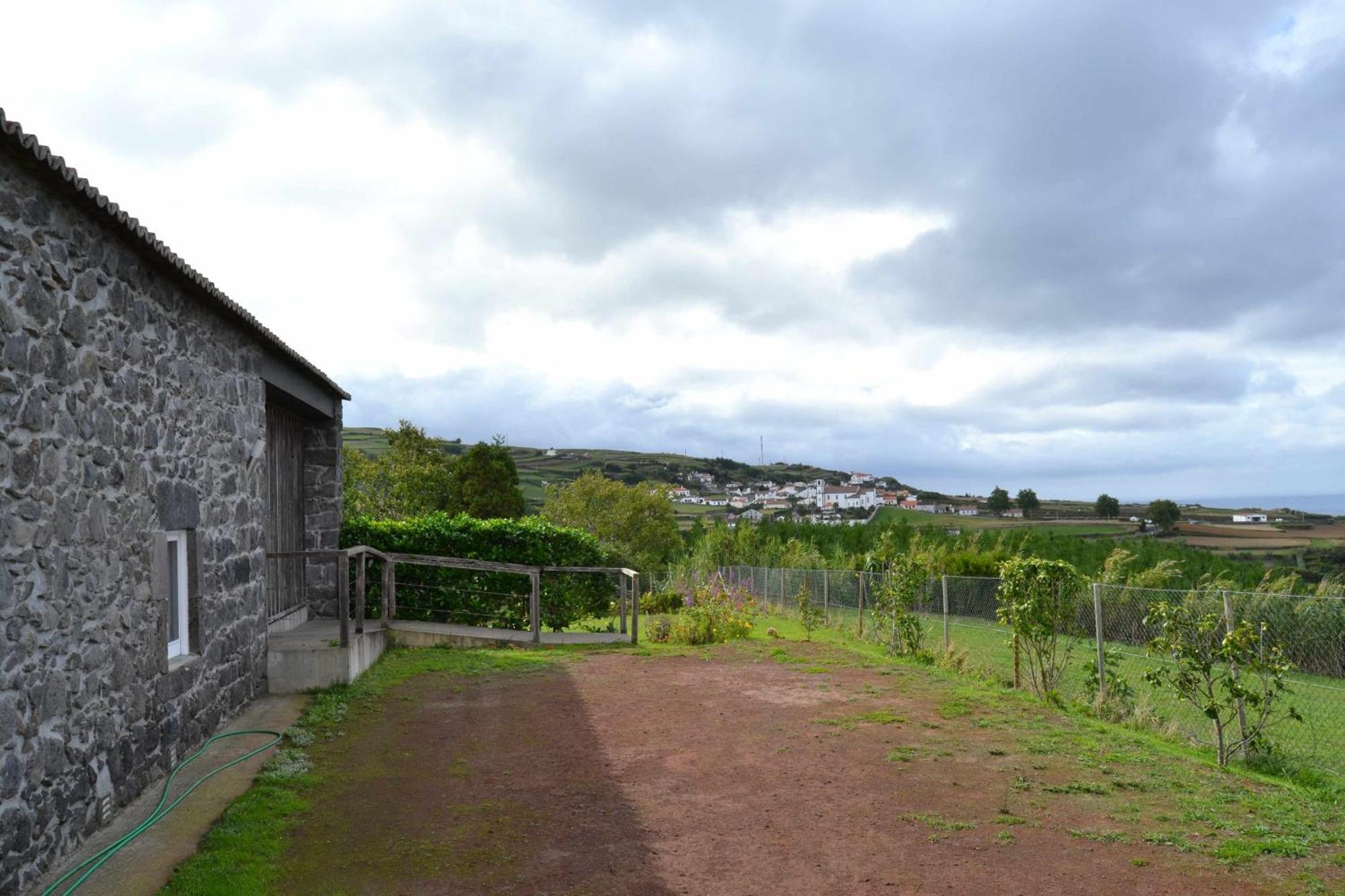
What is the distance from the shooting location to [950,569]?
21.8 m

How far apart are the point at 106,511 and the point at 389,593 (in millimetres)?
7369

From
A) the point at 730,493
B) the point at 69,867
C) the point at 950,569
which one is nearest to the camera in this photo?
the point at 69,867

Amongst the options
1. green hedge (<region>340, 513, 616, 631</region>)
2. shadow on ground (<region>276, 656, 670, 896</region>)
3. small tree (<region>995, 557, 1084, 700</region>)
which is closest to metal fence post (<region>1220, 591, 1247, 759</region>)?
small tree (<region>995, 557, 1084, 700</region>)

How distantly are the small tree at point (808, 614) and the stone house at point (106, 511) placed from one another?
991 cm

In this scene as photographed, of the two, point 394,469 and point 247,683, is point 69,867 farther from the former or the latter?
point 394,469

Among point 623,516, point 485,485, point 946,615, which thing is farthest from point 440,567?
point 623,516

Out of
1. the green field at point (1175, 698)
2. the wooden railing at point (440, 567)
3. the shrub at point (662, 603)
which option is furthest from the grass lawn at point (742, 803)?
the shrub at point (662, 603)

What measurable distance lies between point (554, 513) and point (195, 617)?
2735 cm

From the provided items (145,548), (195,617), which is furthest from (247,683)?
(145,548)

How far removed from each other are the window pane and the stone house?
20 millimetres

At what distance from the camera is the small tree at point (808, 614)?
664 inches

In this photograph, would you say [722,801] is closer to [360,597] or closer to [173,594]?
[173,594]

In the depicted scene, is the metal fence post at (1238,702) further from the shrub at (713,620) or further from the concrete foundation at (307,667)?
the concrete foundation at (307,667)

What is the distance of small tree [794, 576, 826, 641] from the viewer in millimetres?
16859
